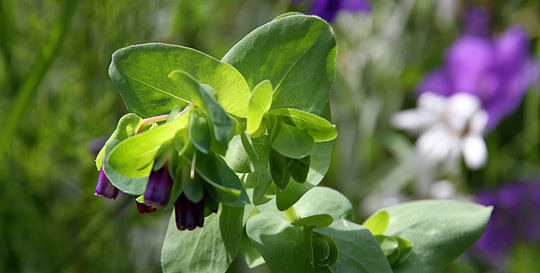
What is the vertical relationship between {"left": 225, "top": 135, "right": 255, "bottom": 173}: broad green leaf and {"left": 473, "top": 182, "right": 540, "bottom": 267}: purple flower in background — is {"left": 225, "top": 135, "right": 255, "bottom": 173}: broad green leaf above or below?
above

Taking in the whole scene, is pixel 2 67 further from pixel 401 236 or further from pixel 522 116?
pixel 522 116

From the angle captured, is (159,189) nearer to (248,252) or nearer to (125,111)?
(248,252)

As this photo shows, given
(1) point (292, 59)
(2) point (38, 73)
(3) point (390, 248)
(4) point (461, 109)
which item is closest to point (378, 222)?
(3) point (390, 248)

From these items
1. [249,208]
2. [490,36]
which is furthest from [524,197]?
[249,208]

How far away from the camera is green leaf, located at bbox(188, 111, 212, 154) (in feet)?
0.81

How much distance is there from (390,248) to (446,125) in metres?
0.60

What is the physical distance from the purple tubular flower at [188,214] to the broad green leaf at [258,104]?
51 mm

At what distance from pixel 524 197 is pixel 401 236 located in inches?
21.4

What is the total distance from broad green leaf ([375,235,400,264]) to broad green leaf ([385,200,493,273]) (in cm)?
2

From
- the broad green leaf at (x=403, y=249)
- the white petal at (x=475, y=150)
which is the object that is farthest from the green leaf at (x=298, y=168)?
the white petal at (x=475, y=150)

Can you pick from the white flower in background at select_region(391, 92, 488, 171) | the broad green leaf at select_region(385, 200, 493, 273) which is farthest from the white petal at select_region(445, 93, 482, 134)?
the broad green leaf at select_region(385, 200, 493, 273)

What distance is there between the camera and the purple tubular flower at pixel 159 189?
238 millimetres

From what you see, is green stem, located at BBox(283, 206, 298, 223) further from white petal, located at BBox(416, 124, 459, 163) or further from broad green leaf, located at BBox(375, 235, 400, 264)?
white petal, located at BBox(416, 124, 459, 163)

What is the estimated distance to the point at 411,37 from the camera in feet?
3.45
